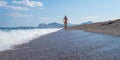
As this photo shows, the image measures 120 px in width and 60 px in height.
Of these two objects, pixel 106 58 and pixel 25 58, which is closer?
pixel 106 58

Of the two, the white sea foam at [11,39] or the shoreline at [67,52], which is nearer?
the shoreline at [67,52]

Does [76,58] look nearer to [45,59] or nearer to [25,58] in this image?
[45,59]

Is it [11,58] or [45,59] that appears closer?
[45,59]

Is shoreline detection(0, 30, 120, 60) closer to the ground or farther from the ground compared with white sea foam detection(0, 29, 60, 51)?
farther from the ground

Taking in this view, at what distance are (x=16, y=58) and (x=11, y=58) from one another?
223 millimetres

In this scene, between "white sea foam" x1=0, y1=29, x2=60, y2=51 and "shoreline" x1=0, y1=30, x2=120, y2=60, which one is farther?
"white sea foam" x1=0, y1=29, x2=60, y2=51

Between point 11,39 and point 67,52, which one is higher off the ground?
point 67,52

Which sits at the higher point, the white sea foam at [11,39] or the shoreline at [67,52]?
the shoreline at [67,52]

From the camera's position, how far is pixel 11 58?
32.8 feet

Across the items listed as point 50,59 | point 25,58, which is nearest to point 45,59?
point 50,59

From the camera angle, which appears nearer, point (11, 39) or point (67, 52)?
point (67, 52)

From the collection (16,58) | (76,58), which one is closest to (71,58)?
(76,58)

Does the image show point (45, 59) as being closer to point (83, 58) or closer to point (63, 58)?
point (63, 58)

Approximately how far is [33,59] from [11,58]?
3.57ft
